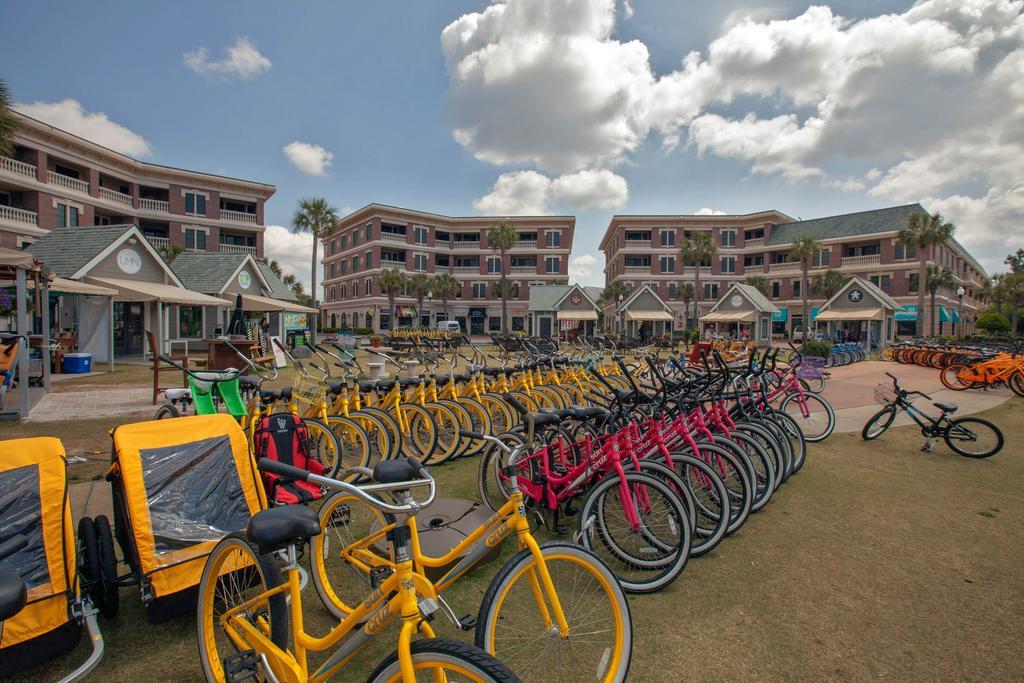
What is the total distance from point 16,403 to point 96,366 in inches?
367

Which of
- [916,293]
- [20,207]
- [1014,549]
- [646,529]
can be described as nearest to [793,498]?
[1014,549]

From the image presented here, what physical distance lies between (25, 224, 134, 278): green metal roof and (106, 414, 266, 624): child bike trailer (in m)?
17.4

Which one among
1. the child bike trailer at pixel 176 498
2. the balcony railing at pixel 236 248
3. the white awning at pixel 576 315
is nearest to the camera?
the child bike trailer at pixel 176 498

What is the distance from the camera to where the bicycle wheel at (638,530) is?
309cm

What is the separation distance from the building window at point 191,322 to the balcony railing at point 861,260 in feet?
166

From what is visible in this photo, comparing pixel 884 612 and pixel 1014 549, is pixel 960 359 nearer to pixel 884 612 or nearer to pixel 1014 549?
pixel 1014 549

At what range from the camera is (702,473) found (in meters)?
3.65

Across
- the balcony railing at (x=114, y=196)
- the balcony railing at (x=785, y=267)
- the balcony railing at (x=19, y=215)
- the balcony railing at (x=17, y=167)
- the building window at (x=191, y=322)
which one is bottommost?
the building window at (x=191, y=322)

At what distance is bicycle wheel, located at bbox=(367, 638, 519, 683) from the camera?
140 centimetres

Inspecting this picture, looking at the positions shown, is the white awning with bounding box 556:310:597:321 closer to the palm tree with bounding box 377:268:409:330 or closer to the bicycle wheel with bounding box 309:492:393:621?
the palm tree with bounding box 377:268:409:330

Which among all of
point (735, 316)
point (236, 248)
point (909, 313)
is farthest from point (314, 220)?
point (909, 313)

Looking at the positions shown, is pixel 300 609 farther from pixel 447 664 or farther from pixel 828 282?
pixel 828 282

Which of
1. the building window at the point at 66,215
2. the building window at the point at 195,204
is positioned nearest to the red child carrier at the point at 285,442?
the building window at the point at 66,215

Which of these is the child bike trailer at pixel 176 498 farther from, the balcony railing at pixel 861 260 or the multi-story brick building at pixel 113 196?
the balcony railing at pixel 861 260
